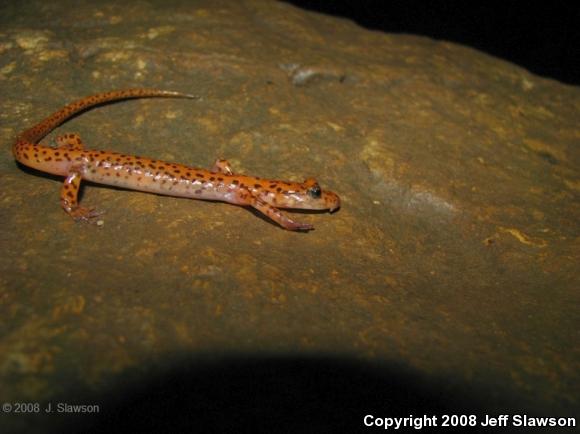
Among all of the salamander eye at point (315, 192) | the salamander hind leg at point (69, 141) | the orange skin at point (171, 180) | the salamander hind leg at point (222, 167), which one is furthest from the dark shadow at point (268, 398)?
the salamander hind leg at point (69, 141)

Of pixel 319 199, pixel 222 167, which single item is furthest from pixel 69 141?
pixel 319 199

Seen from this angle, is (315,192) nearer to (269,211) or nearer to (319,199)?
(319,199)

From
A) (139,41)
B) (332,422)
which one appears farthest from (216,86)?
(332,422)

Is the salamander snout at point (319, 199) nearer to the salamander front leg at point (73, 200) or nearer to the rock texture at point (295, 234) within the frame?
the rock texture at point (295, 234)

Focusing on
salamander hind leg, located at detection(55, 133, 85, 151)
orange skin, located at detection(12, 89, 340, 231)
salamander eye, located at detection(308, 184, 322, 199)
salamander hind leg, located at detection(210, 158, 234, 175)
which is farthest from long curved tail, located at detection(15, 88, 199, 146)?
salamander eye, located at detection(308, 184, 322, 199)

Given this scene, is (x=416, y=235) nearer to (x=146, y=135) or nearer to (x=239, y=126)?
(x=239, y=126)

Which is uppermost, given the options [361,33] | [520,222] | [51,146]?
[361,33]

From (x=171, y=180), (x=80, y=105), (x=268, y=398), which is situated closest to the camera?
(x=268, y=398)
